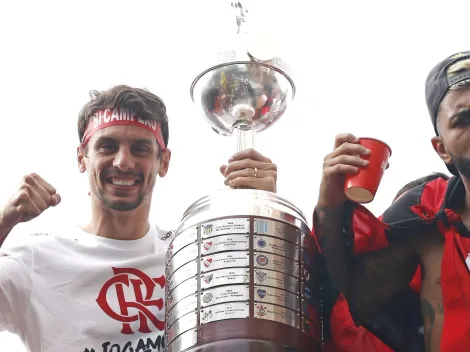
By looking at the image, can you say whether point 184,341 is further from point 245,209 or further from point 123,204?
point 123,204

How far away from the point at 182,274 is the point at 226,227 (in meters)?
0.21

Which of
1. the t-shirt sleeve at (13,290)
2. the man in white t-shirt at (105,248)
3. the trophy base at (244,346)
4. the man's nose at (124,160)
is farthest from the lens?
the man's nose at (124,160)

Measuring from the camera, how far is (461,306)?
2654 mm

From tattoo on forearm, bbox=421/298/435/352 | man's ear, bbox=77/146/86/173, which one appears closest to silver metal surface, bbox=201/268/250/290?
tattoo on forearm, bbox=421/298/435/352

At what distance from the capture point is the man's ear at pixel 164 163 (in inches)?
151

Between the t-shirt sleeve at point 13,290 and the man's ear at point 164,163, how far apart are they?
0.76 meters

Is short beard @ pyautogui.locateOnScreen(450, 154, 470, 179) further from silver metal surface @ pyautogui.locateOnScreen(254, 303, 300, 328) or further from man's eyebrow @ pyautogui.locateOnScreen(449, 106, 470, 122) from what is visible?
silver metal surface @ pyautogui.locateOnScreen(254, 303, 300, 328)

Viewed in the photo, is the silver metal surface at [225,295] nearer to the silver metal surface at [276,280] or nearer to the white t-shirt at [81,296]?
the silver metal surface at [276,280]

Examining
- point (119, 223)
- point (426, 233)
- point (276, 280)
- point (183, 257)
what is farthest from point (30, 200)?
point (426, 233)

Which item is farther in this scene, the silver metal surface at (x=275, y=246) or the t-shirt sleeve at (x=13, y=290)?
the t-shirt sleeve at (x=13, y=290)

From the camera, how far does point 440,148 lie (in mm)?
2957

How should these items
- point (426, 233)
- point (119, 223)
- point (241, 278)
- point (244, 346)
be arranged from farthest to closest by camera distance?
point (119, 223) → point (426, 233) → point (241, 278) → point (244, 346)

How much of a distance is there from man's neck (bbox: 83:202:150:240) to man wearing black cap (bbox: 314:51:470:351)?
111 cm

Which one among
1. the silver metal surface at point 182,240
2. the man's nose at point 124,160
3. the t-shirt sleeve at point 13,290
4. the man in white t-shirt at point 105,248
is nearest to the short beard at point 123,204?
the man in white t-shirt at point 105,248
